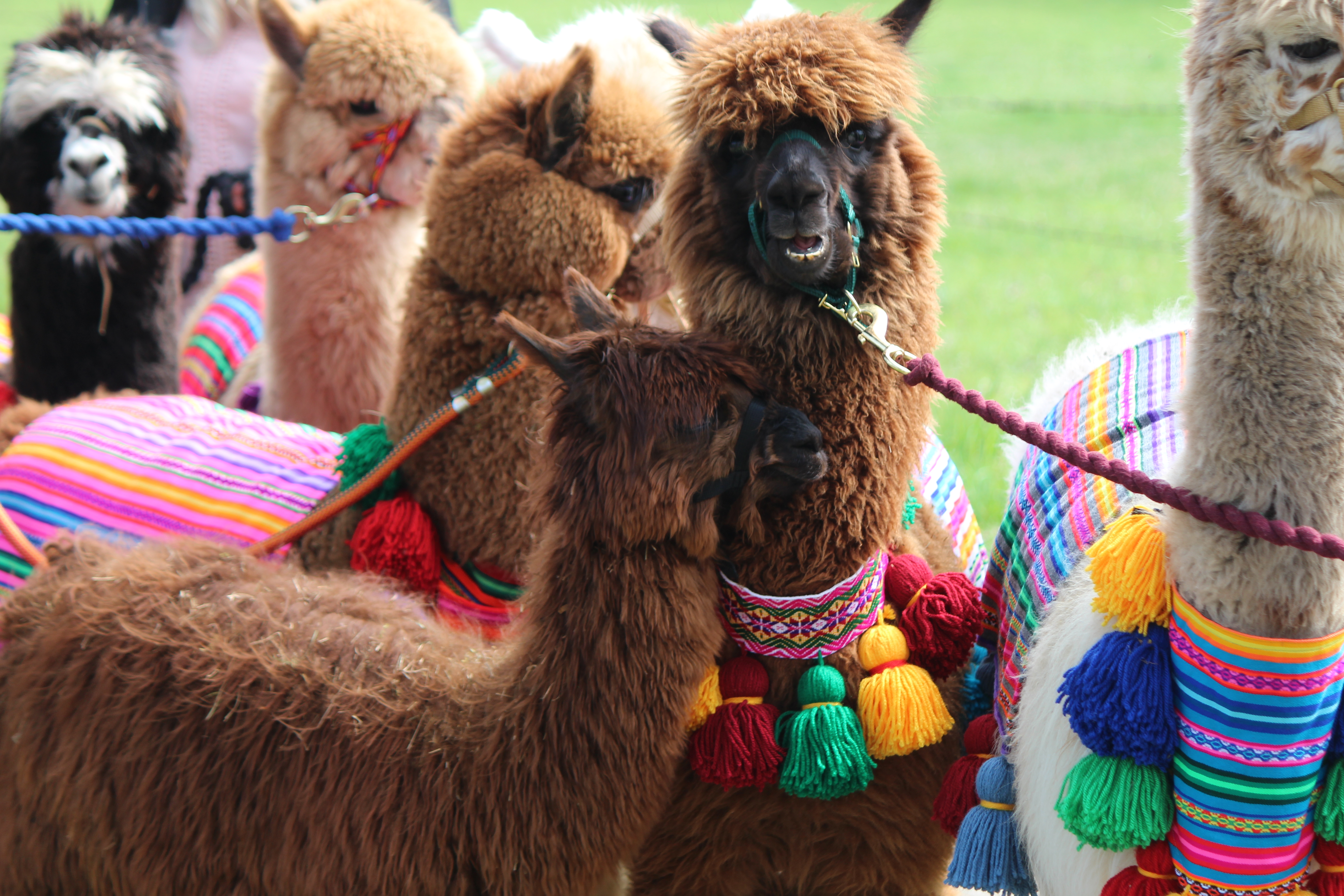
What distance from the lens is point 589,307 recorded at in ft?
6.32

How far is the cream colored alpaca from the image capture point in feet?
4.63

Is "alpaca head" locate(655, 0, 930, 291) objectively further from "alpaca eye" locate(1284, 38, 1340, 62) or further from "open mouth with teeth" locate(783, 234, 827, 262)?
"alpaca eye" locate(1284, 38, 1340, 62)

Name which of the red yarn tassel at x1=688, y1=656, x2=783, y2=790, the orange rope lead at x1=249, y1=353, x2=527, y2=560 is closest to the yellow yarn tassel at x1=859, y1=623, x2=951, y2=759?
the red yarn tassel at x1=688, y1=656, x2=783, y2=790

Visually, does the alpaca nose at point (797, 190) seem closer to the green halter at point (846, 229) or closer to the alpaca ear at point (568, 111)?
the green halter at point (846, 229)

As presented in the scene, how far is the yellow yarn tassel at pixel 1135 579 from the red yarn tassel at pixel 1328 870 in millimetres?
353

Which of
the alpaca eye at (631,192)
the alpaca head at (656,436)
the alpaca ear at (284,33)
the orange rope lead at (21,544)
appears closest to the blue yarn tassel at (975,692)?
the alpaca head at (656,436)

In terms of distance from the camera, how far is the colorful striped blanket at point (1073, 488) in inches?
80.2

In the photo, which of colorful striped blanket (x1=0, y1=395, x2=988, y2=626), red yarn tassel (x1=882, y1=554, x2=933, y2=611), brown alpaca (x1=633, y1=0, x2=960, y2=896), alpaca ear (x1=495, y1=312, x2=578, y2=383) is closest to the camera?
alpaca ear (x1=495, y1=312, x2=578, y2=383)

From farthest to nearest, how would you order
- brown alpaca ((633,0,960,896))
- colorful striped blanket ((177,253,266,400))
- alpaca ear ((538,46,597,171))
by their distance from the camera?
colorful striped blanket ((177,253,266,400)) → alpaca ear ((538,46,597,171)) → brown alpaca ((633,0,960,896))

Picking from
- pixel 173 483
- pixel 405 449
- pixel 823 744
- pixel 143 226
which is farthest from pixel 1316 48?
pixel 143 226

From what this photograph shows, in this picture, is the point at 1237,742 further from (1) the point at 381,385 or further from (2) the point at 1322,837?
(1) the point at 381,385

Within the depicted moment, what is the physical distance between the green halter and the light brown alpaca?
1.50 meters

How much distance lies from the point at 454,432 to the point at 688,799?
3.17 ft

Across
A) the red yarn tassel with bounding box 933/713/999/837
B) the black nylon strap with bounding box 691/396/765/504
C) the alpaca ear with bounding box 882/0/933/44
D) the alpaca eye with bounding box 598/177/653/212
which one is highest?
the alpaca ear with bounding box 882/0/933/44
